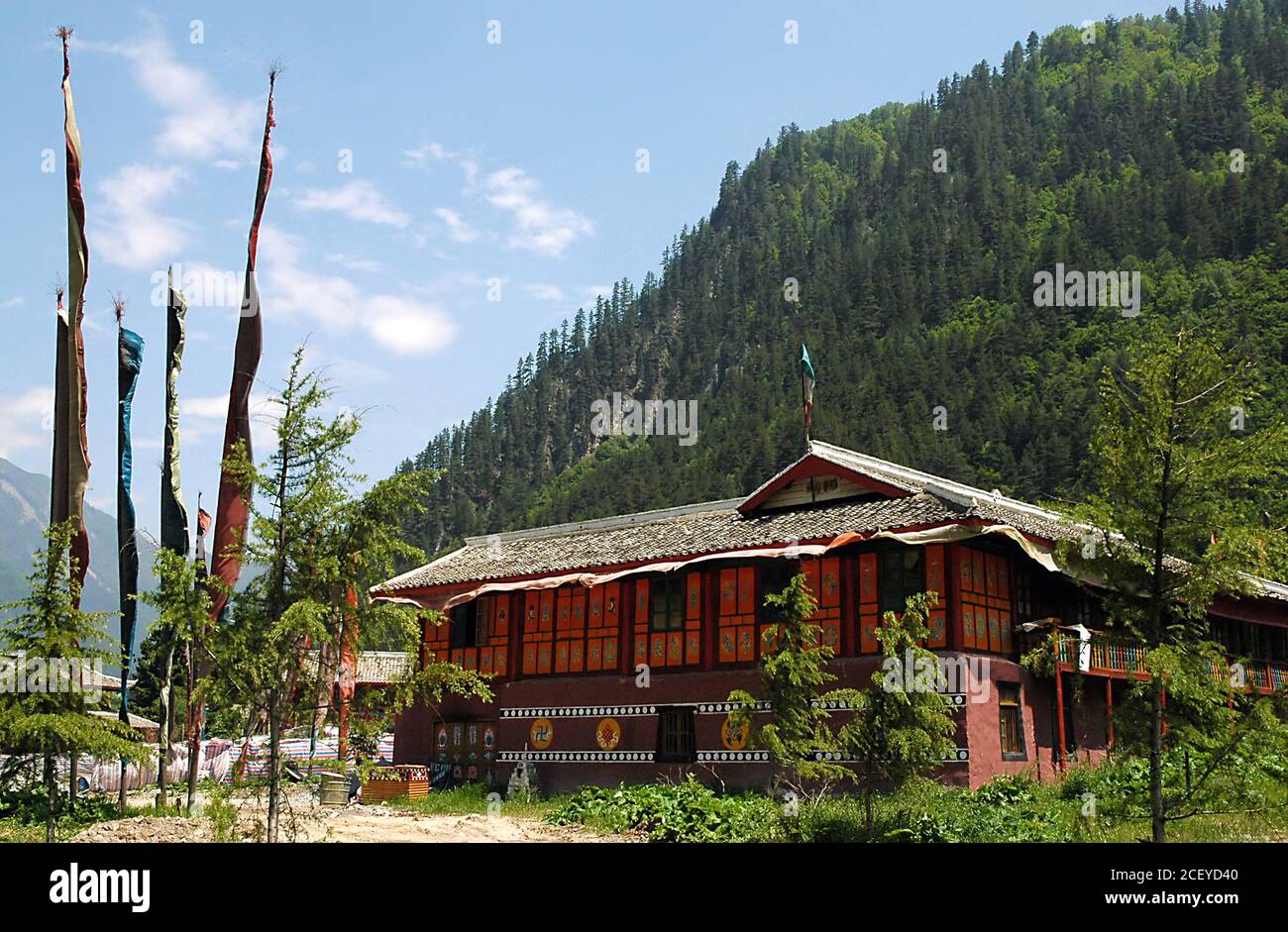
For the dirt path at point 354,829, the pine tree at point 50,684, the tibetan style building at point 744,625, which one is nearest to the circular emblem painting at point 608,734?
the tibetan style building at point 744,625

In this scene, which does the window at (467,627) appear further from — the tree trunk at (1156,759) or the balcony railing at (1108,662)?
the tree trunk at (1156,759)

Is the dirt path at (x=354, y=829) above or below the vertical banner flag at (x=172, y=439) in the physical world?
below

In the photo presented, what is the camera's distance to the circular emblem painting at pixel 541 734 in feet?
95.1

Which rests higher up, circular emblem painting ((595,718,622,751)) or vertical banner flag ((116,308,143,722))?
vertical banner flag ((116,308,143,722))

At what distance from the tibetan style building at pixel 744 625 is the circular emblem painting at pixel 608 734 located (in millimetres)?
40

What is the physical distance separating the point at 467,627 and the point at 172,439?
903 centimetres

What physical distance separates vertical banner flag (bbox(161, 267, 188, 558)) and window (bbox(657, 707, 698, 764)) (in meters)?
10.9

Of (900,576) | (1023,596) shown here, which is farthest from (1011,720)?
(900,576)

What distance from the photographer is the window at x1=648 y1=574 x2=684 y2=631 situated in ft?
89.8

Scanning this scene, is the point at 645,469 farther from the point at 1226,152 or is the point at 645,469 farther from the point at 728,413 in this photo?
the point at 1226,152

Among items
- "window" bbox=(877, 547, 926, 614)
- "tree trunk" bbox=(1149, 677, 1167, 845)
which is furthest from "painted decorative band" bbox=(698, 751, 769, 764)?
"tree trunk" bbox=(1149, 677, 1167, 845)

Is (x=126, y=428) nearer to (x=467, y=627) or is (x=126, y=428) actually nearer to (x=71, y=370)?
(x=71, y=370)

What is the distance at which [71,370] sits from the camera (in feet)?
80.2

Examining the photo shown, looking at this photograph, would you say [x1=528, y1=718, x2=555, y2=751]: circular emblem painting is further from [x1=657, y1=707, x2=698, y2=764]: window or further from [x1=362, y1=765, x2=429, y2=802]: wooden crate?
[x1=657, y1=707, x2=698, y2=764]: window
